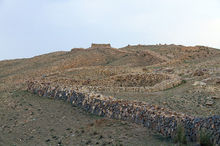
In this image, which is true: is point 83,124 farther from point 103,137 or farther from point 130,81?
point 130,81

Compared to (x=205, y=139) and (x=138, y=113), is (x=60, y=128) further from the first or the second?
(x=205, y=139)

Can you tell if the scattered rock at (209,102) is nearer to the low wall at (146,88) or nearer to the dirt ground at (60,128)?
the low wall at (146,88)

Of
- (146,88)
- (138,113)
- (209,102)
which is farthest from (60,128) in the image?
(146,88)

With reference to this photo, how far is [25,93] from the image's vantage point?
17109mm

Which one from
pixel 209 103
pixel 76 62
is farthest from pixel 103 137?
pixel 76 62

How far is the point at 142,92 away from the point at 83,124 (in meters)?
7.15

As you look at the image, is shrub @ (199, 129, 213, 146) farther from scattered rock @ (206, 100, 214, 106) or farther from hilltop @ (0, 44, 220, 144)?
scattered rock @ (206, 100, 214, 106)

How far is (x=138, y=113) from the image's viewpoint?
10508mm

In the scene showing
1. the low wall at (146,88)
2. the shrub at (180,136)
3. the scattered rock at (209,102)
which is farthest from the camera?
the low wall at (146,88)

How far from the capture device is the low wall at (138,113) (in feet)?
26.9

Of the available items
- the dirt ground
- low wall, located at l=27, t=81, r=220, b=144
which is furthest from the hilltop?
low wall, located at l=27, t=81, r=220, b=144

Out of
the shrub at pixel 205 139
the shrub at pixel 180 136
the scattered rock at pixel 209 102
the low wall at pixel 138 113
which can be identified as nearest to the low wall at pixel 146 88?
the low wall at pixel 138 113

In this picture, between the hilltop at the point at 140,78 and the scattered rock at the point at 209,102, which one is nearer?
the scattered rock at the point at 209,102

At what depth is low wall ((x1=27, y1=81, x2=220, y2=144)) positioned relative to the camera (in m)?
8.20
